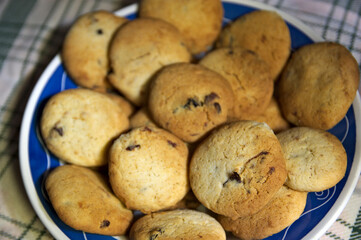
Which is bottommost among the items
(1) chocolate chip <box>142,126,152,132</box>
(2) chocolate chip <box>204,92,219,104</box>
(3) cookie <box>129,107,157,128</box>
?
(3) cookie <box>129,107,157,128</box>

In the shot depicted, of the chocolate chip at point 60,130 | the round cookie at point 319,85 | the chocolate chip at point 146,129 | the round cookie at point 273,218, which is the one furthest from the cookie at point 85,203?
the round cookie at point 319,85

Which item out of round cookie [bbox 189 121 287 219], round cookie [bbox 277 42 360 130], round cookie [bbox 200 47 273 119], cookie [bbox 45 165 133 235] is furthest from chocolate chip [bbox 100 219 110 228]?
round cookie [bbox 277 42 360 130]

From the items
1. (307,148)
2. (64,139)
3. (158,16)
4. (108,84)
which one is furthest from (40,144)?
(307,148)

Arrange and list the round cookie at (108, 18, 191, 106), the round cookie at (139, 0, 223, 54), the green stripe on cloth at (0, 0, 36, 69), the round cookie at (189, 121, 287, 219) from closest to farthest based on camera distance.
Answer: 1. the round cookie at (189, 121, 287, 219)
2. the round cookie at (108, 18, 191, 106)
3. the round cookie at (139, 0, 223, 54)
4. the green stripe on cloth at (0, 0, 36, 69)

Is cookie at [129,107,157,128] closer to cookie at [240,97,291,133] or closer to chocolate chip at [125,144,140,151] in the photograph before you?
chocolate chip at [125,144,140,151]

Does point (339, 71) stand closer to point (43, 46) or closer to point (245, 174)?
point (245, 174)

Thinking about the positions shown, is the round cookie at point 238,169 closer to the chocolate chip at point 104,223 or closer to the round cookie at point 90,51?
the chocolate chip at point 104,223
